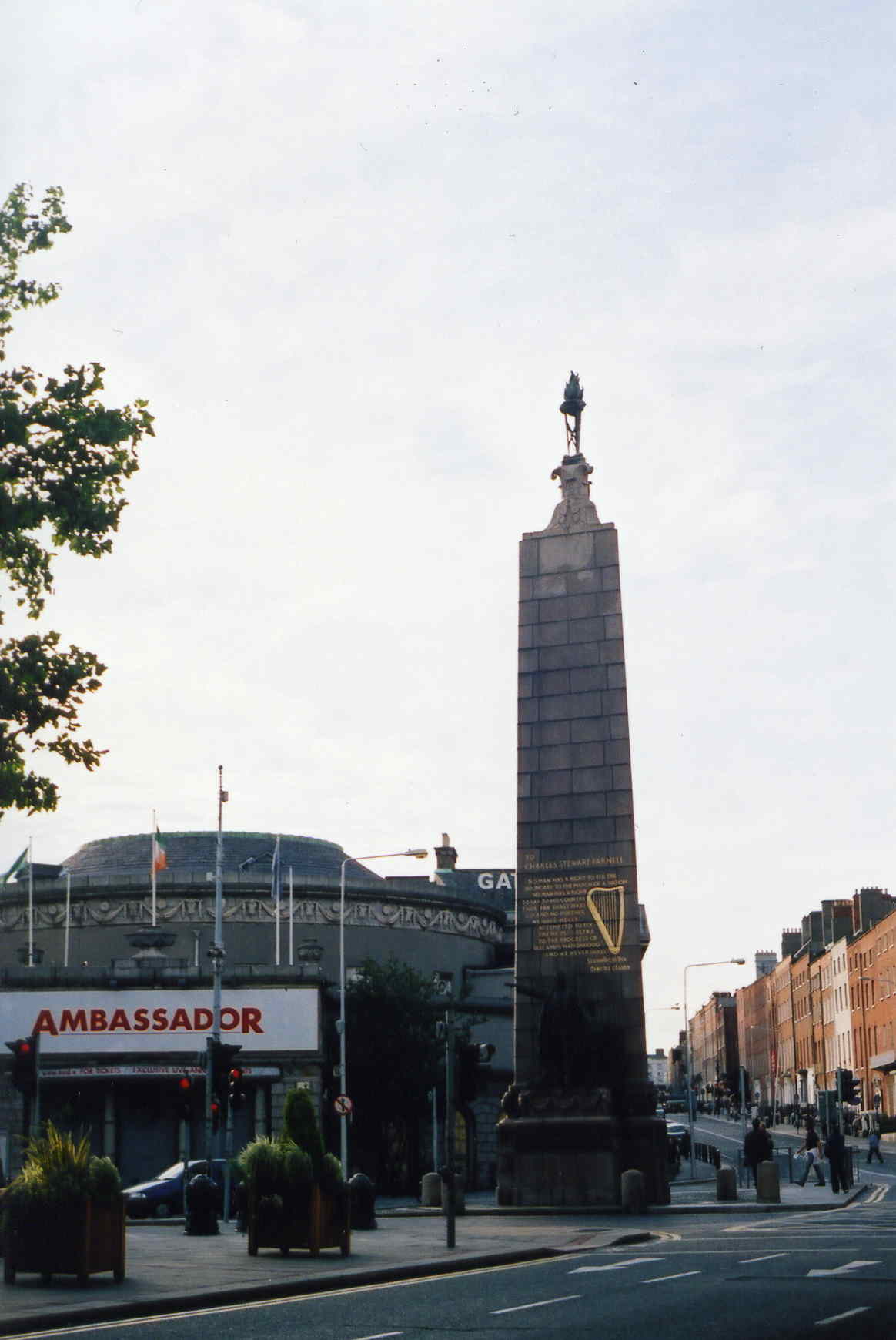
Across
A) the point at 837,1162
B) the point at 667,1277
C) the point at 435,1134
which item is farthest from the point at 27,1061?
the point at 435,1134

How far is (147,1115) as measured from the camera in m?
51.1

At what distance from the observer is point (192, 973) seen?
5225 centimetres

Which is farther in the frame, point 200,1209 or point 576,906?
point 576,906

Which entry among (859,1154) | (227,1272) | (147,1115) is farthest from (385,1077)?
(227,1272)

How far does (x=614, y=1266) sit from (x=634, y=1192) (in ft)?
43.8

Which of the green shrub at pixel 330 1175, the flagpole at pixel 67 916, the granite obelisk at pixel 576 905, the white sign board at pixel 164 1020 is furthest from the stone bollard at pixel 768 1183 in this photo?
the flagpole at pixel 67 916

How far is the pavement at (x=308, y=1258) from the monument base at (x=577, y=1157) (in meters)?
0.58

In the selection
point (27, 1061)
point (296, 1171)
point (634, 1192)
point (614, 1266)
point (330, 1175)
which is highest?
point (27, 1061)

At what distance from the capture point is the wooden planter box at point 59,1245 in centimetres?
1739

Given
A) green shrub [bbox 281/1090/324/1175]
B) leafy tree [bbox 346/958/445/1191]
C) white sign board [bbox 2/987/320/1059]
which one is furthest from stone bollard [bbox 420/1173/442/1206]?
green shrub [bbox 281/1090/324/1175]

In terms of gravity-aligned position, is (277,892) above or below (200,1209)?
above

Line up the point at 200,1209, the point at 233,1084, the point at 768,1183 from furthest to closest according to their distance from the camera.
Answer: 1. the point at 768,1183
2. the point at 233,1084
3. the point at 200,1209

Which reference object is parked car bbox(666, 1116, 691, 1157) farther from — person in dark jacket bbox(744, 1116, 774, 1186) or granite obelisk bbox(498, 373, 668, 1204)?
granite obelisk bbox(498, 373, 668, 1204)

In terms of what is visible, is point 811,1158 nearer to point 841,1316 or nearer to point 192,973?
point 192,973
